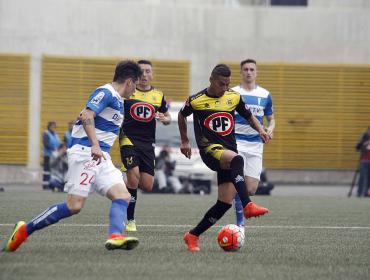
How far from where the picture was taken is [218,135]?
257 inches

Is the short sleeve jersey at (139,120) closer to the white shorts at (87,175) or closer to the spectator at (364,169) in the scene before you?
the white shorts at (87,175)

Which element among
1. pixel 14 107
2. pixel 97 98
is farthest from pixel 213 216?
pixel 14 107

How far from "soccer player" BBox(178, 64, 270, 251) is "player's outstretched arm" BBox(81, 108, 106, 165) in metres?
1.37

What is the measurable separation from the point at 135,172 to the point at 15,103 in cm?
1477

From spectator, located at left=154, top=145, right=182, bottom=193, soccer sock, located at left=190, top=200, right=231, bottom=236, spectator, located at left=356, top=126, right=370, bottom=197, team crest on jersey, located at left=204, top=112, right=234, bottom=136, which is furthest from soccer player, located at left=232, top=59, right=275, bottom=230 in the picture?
spectator, located at left=356, top=126, right=370, bottom=197

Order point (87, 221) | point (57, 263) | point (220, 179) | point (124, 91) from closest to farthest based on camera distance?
point (57, 263)
point (124, 91)
point (220, 179)
point (87, 221)

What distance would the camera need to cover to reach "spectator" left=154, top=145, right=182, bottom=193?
1681cm

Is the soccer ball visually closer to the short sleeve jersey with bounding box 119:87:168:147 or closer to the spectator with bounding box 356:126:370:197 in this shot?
the short sleeve jersey with bounding box 119:87:168:147

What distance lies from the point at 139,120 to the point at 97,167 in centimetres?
288

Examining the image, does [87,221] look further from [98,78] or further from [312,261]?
[98,78]

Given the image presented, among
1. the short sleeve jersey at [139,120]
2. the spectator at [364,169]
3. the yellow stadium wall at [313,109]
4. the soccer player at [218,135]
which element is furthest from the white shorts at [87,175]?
the yellow stadium wall at [313,109]

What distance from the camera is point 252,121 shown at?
22.3ft

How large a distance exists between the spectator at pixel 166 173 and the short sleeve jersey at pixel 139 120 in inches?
324

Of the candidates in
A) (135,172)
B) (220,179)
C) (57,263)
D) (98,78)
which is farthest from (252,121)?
(98,78)
